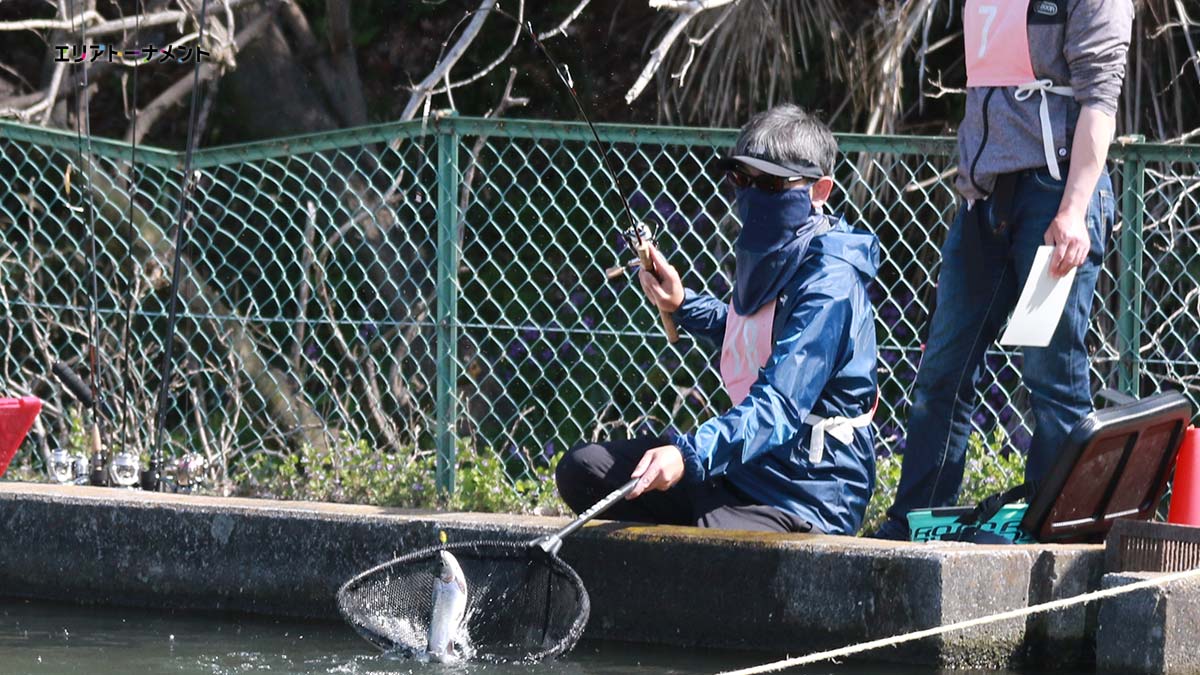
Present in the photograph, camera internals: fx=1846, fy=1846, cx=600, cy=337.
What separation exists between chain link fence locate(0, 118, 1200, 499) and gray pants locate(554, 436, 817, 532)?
1066 mm

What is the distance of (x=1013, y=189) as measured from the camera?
4.69m

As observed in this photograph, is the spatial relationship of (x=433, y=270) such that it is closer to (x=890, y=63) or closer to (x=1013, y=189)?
(x=890, y=63)

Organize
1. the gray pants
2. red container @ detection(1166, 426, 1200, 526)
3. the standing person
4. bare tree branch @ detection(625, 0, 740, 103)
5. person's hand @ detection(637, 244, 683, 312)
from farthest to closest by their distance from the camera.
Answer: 1. bare tree branch @ detection(625, 0, 740, 103)
2. person's hand @ detection(637, 244, 683, 312)
3. red container @ detection(1166, 426, 1200, 526)
4. the gray pants
5. the standing person

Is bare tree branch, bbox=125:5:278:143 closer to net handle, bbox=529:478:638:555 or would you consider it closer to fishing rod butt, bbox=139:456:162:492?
fishing rod butt, bbox=139:456:162:492

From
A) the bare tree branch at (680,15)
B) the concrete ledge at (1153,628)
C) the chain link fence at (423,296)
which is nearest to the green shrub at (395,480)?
the chain link fence at (423,296)

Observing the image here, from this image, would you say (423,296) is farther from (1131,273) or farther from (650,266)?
(1131,273)

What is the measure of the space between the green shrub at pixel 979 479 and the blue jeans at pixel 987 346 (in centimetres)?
85

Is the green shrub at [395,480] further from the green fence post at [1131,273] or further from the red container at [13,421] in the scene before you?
the green fence post at [1131,273]

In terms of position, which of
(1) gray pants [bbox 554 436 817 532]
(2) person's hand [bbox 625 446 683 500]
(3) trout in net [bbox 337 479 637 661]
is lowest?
(3) trout in net [bbox 337 479 637 661]

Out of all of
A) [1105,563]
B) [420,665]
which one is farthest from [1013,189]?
[420,665]

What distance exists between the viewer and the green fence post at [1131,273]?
5.44m

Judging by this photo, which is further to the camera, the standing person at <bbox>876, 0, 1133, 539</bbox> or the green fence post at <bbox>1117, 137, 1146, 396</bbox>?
the green fence post at <bbox>1117, 137, 1146, 396</bbox>

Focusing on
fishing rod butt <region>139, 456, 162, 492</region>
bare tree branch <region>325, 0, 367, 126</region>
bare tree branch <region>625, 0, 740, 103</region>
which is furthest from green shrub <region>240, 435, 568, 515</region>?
bare tree branch <region>325, 0, 367, 126</region>

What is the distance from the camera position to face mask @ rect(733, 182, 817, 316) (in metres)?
4.58
